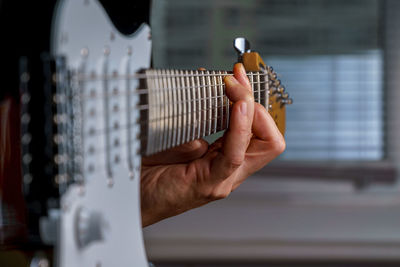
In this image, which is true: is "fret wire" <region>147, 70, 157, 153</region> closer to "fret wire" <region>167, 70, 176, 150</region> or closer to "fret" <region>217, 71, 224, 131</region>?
"fret wire" <region>167, 70, 176, 150</region>

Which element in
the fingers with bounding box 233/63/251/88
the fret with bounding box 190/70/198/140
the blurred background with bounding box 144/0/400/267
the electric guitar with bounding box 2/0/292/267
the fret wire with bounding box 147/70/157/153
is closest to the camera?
the electric guitar with bounding box 2/0/292/267

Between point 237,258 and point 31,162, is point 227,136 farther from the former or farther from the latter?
point 237,258

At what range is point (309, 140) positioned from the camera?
2.10 meters

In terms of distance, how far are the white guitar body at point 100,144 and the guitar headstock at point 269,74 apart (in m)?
0.30

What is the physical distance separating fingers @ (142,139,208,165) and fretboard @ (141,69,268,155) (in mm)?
104

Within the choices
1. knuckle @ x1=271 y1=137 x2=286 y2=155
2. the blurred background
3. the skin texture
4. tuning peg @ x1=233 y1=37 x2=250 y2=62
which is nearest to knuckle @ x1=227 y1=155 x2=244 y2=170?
the skin texture

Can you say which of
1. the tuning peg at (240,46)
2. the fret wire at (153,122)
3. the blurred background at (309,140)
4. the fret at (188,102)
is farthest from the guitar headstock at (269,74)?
the blurred background at (309,140)

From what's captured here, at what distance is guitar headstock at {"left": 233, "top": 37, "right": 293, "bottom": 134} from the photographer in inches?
36.2

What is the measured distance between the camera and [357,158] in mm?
2074

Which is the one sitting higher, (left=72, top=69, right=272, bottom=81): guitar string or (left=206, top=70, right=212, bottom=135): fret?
(left=72, top=69, right=272, bottom=81): guitar string

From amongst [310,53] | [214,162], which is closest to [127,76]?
[214,162]

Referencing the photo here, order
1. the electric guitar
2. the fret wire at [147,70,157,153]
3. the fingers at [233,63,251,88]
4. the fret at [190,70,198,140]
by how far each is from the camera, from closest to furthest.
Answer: the electric guitar
the fret wire at [147,70,157,153]
the fret at [190,70,198,140]
the fingers at [233,63,251,88]

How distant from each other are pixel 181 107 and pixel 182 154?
23 centimetres

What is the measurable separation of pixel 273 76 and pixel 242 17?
44.1 inches
